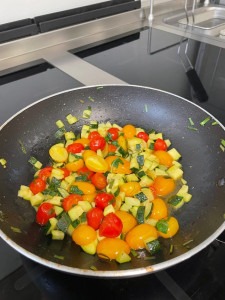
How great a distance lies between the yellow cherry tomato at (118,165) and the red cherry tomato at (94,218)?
0.52 ft

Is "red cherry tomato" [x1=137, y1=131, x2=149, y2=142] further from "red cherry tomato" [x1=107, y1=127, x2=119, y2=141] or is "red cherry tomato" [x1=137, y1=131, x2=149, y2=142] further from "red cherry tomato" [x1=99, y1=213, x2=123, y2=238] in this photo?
"red cherry tomato" [x1=99, y1=213, x2=123, y2=238]

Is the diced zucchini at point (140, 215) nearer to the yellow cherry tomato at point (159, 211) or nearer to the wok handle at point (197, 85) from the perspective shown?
the yellow cherry tomato at point (159, 211)

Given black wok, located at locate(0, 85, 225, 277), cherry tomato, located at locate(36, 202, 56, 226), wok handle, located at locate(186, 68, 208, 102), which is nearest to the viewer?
black wok, located at locate(0, 85, 225, 277)

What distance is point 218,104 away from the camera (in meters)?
1.02

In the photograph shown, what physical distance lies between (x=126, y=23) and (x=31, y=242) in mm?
1323

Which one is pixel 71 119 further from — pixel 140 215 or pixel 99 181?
pixel 140 215

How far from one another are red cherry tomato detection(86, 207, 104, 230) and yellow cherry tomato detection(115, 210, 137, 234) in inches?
1.6

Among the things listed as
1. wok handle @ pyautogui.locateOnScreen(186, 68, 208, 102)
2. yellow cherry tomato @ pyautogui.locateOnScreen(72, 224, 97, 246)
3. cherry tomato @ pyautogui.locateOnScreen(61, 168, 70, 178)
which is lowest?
wok handle @ pyautogui.locateOnScreen(186, 68, 208, 102)

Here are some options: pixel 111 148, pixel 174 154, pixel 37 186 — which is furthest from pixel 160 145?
pixel 37 186

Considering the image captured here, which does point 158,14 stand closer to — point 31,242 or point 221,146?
point 221,146

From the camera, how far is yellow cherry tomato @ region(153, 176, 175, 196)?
28.2 inches

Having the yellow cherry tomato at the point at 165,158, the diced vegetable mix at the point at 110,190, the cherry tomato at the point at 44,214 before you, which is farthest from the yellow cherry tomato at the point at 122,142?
the cherry tomato at the point at 44,214

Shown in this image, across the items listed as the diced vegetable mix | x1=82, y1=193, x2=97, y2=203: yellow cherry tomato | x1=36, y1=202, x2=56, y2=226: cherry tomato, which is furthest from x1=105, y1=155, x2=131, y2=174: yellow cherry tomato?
x1=36, y1=202, x2=56, y2=226: cherry tomato

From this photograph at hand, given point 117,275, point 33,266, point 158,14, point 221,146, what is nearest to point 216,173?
point 221,146
